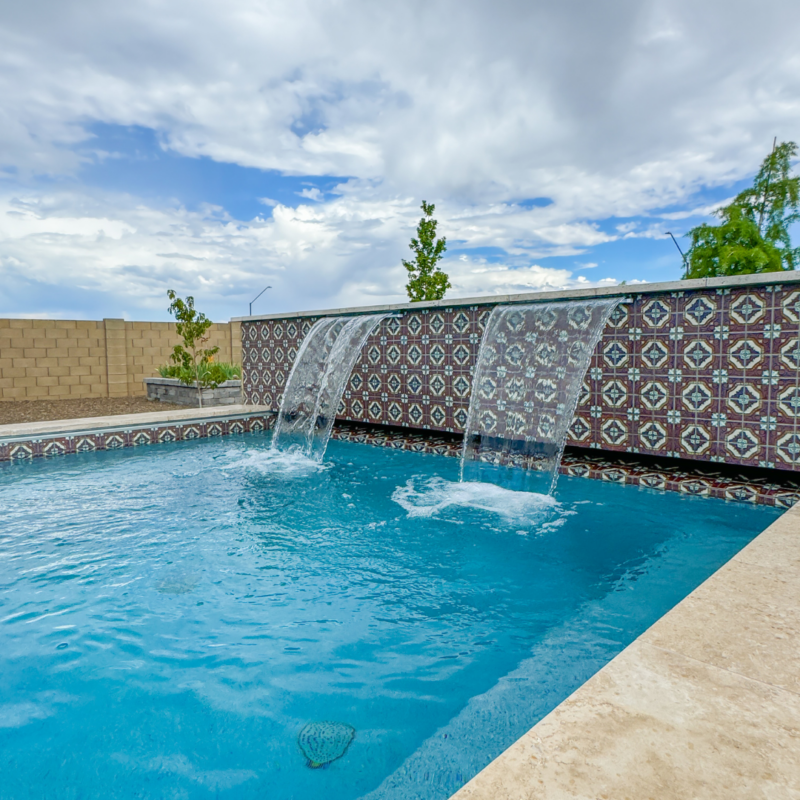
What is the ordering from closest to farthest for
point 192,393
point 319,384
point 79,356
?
point 319,384
point 192,393
point 79,356

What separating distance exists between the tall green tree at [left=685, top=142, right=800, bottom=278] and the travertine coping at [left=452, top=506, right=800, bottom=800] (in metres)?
22.8

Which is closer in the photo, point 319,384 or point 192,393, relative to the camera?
point 319,384

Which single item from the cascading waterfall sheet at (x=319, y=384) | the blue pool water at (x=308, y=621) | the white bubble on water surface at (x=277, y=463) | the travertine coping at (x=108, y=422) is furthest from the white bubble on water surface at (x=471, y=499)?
the travertine coping at (x=108, y=422)

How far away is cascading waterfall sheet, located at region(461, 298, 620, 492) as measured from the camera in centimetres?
471

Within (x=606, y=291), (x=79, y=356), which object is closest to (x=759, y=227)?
(x=606, y=291)

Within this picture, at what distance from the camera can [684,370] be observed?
4.61 metres

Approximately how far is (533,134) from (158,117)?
523 cm

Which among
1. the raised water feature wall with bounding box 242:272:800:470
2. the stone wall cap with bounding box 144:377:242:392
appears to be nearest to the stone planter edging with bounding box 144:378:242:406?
the stone wall cap with bounding box 144:377:242:392

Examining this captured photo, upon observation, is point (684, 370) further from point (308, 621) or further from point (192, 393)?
point (192, 393)

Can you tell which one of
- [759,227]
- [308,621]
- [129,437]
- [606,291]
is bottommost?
[308,621]

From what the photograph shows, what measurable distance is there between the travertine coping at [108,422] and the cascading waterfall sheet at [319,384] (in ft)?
5.01

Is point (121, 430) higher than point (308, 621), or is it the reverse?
point (121, 430)

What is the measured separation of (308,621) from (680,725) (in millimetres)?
1557

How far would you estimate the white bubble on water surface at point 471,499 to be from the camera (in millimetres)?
3945
